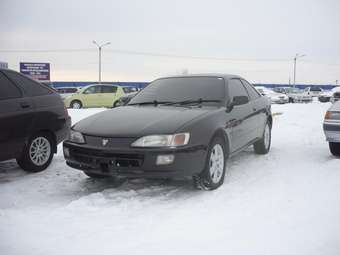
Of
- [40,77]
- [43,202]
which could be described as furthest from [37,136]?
[40,77]

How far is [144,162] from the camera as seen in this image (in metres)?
4.40

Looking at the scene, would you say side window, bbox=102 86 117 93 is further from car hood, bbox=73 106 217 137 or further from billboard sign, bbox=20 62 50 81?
car hood, bbox=73 106 217 137

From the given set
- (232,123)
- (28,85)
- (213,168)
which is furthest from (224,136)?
(28,85)

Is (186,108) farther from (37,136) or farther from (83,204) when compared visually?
(37,136)

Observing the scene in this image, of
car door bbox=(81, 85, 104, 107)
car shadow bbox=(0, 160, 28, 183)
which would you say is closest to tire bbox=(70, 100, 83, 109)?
car door bbox=(81, 85, 104, 107)

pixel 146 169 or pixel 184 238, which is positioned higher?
pixel 146 169

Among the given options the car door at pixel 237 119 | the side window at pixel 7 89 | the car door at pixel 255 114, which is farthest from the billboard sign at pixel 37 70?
the car door at pixel 237 119

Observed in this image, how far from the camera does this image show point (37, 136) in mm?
5770

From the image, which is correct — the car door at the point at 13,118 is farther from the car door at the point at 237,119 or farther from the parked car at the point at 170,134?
the car door at the point at 237,119

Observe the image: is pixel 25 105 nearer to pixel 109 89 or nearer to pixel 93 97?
pixel 93 97

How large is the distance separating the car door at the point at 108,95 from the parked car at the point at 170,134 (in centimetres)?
1582

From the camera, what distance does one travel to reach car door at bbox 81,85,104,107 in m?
21.4

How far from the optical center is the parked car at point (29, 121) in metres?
5.24

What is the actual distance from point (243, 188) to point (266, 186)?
0.31m
